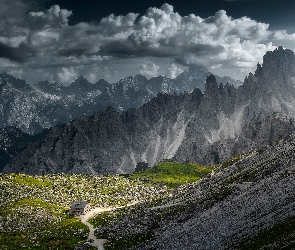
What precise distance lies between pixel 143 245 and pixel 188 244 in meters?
21.2

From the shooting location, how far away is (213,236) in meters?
107

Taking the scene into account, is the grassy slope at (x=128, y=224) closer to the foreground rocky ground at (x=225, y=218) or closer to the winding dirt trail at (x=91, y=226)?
the foreground rocky ground at (x=225, y=218)

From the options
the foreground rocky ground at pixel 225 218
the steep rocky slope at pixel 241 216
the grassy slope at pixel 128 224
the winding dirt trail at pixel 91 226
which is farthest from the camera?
the winding dirt trail at pixel 91 226

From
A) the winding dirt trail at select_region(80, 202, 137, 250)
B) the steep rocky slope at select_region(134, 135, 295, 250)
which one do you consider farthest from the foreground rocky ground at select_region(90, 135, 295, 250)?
the winding dirt trail at select_region(80, 202, 137, 250)

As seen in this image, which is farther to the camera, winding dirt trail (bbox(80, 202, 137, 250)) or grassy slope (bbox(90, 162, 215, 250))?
winding dirt trail (bbox(80, 202, 137, 250))

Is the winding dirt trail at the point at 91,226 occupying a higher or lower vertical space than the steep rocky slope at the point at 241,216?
lower

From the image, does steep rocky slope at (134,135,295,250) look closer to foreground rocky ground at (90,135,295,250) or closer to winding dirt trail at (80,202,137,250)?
foreground rocky ground at (90,135,295,250)

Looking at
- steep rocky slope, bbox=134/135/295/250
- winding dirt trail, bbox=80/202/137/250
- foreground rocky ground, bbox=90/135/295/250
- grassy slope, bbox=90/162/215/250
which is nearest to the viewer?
steep rocky slope, bbox=134/135/295/250

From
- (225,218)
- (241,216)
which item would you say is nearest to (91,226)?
(225,218)

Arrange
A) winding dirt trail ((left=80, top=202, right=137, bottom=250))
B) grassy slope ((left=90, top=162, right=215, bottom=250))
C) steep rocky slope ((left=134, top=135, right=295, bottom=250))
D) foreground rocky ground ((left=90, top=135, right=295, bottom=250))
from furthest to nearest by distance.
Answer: winding dirt trail ((left=80, top=202, right=137, bottom=250)) < grassy slope ((left=90, top=162, right=215, bottom=250)) < foreground rocky ground ((left=90, top=135, right=295, bottom=250)) < steep rocky slope ((left=134, top=135, right=295, bottom=250))

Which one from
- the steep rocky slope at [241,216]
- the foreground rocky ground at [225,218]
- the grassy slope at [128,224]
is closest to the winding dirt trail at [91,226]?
the grassy slope at [128,224]

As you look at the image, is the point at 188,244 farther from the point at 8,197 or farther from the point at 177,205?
the point at 8,197

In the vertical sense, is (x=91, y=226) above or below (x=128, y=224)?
below

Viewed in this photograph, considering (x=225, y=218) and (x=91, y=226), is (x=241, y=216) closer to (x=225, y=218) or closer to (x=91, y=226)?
(x=225, y=218)
